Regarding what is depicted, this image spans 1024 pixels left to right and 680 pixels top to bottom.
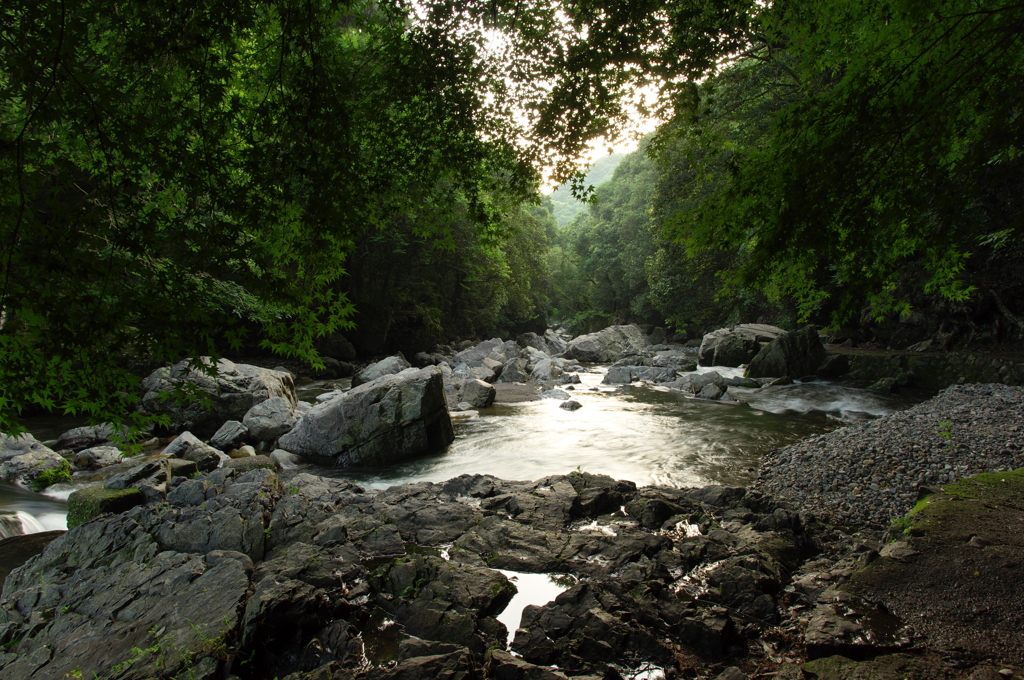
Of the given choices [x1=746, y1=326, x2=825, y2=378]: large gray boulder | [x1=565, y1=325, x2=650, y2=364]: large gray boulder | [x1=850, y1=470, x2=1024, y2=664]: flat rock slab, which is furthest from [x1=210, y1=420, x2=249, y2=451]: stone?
[x1=565, y1=325, x2=650, y2=364]: large gray boulder

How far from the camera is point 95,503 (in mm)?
5508

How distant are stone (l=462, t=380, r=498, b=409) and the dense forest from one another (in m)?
9.79

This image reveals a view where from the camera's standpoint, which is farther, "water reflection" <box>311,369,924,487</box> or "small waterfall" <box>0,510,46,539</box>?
"water reflection" <box>311,369,924,487</box>

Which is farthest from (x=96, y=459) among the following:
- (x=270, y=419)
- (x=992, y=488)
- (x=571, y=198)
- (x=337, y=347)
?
(x=571, y=198)

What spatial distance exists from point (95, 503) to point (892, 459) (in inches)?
417

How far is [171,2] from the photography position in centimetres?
308

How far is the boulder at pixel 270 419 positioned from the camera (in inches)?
417

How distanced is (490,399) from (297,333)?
12191 mm

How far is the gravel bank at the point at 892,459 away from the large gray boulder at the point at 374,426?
6.35 meters

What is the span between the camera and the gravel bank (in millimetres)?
6348

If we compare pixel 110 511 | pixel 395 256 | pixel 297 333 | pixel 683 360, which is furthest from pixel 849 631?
pixel 395 256

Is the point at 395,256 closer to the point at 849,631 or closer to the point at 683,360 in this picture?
the point at 683,360

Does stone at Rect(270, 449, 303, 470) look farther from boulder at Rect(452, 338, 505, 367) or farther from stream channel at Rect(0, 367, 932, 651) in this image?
boulder at Rect(452, 338, 505, 367)

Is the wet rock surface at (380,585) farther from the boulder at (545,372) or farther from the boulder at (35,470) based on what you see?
the boulder at (545,372)
